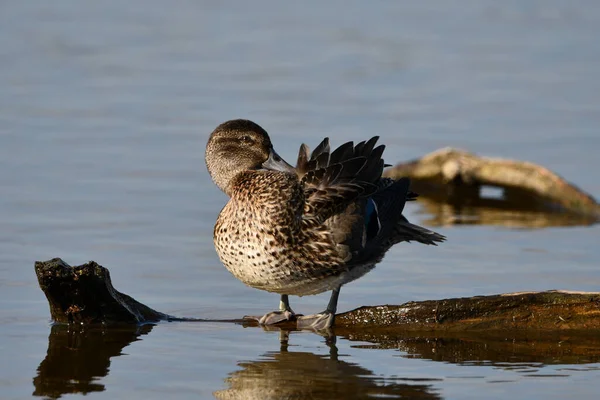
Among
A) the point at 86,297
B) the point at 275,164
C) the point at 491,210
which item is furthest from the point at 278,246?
the point at 491,210

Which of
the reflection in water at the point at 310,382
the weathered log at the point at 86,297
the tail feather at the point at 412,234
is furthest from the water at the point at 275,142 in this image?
the tail feather at the point at 412,234

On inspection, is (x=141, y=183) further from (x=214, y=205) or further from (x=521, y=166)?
(x=521, y=166)

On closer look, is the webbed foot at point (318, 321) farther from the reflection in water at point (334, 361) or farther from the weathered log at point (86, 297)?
the weathered log at point (86, 297)

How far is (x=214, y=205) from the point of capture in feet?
34.1

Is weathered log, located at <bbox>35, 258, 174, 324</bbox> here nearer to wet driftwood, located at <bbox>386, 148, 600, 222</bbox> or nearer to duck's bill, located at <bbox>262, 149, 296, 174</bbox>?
duck's bill, located at <bbox>262, 149, 296, 174</bbox>

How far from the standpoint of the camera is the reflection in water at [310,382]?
5.98 m

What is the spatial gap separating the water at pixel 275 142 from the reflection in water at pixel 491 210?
230 millimetres

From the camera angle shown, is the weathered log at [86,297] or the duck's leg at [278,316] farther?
the duck's leg at [278,316]

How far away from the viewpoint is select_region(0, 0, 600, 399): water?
6.42 metres

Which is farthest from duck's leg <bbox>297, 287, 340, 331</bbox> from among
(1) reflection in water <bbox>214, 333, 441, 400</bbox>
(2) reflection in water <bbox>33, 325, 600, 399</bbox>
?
(1) reflection in water <bbox>214, 333, 441, 400</bbox>

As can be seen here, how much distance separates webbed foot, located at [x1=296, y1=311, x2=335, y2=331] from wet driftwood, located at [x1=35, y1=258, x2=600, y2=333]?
14cm

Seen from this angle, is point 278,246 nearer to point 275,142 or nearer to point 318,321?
point 318,321

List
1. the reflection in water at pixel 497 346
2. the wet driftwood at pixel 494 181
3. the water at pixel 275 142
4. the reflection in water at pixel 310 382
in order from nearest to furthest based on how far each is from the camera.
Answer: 1. the reflection in water at pixel 310 382
2. the water at pixel 275 142
3. the reflection in water at pixel 497 346
4. the wet driftwood at pixel 494 181

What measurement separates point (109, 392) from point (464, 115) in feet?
26.5
